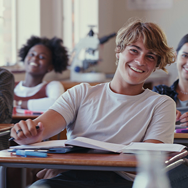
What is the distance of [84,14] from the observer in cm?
490

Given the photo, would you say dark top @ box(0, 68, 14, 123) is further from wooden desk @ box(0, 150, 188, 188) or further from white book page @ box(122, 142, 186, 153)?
white book page @ box(122, 142, 186, 153)

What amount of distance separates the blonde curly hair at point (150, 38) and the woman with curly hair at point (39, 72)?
1269mm

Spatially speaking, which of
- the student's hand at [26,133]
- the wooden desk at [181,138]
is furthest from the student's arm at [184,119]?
the student's hand at [26,133]

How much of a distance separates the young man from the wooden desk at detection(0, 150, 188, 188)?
330 mm

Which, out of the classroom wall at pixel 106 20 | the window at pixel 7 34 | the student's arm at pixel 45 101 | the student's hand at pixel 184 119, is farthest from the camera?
the classroom wall at pixel 106 20

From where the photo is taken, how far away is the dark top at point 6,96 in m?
1.96

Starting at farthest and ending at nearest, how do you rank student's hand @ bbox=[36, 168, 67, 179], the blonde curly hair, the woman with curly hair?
the woman with curly hair
the blonde curly hair
student's hand @ bbox=[36, 168, 67, 179]

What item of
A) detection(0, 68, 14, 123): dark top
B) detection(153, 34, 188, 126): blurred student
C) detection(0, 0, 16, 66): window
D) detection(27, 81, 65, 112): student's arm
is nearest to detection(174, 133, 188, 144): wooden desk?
detection(153, 34, 188, 126): blurred student

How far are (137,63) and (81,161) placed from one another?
66 cm

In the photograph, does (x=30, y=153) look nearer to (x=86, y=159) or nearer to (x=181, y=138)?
(x=86, y=159)

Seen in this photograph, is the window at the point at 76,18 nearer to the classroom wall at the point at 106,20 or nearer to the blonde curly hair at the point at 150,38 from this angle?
the classroom wall at the point at 106,20

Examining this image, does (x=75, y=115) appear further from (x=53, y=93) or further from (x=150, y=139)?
(x=53, y=93)

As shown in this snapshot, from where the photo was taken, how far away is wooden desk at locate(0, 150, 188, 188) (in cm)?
87

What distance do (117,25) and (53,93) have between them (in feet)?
9.66
